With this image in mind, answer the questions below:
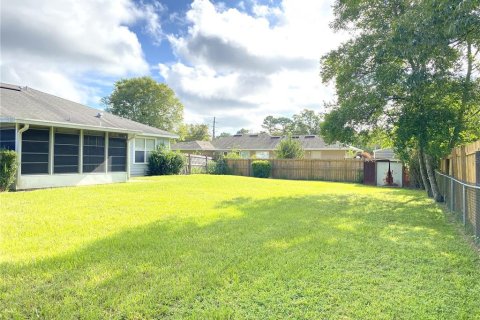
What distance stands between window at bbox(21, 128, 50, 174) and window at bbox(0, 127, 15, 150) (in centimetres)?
36

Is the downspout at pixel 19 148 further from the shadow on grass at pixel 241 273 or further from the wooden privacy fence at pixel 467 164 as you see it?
the wooden privacy fence at pixel 467 164

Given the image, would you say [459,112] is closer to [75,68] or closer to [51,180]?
[51,180]

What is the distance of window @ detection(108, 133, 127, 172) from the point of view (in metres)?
14.3

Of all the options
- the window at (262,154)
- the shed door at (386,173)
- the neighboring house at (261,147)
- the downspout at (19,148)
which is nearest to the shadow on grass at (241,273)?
the downspout at (19,148)

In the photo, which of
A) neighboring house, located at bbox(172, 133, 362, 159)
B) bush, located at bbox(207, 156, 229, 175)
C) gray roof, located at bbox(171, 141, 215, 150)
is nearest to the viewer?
bush, located at bbox(207, 156, 229, 175)

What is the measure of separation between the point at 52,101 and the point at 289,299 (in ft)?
51.4

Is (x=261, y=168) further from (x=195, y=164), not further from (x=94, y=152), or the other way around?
(x=94, y=152)

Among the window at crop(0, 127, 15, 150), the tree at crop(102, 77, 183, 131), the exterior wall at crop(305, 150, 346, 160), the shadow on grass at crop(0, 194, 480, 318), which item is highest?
the tree at crop(102, 77, 183, 131)

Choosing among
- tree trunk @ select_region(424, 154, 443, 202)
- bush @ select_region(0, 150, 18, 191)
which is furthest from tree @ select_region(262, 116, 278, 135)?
bush @ select_region(0, 150, 18, 191)

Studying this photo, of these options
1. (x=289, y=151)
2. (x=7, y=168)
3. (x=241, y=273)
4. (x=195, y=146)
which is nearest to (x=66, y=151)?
(x=7, y=168)

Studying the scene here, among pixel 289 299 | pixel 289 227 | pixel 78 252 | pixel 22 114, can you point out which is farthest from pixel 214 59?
pixel 289 299

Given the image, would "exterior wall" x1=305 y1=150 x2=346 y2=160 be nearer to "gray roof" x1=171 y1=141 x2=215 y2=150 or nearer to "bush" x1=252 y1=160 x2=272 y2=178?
"gray roof" x1=171 y1=141 x2=215 y2=150

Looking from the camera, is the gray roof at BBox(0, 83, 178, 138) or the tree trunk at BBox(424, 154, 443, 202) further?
the gray roof at BBox(0, 83, 178, 138)

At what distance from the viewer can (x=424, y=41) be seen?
7207mm
